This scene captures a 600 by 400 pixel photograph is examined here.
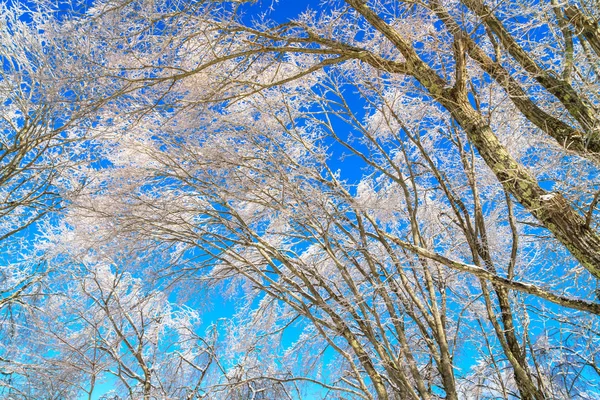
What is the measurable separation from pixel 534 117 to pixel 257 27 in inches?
80.1

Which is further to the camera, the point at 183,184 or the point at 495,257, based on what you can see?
the point at 495,257

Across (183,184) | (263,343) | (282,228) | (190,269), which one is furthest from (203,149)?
(263,343)

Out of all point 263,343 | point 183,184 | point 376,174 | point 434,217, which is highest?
point 376,174

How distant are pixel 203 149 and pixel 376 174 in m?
2.45

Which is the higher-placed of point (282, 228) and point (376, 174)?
point (376, 174)

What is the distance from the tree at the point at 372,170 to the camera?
2955mm

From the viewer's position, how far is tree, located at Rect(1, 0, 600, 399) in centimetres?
296

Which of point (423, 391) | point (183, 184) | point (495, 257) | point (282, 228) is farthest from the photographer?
point (282, 228)

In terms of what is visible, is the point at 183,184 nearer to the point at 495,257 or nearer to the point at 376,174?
the point at 376,174

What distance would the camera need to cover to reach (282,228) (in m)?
5.52

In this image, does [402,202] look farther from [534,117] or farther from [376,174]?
[534,117]

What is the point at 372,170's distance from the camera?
5551 mm

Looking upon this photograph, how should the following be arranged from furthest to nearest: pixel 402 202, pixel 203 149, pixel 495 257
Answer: pixel 402 202
pixel 495 257
pixel 203 149

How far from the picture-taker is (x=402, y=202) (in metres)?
6.03
